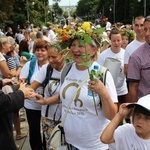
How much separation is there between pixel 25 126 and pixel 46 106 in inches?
96.2

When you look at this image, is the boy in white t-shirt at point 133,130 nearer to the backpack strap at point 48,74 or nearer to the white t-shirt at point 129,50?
the backpack strap at point 48,74

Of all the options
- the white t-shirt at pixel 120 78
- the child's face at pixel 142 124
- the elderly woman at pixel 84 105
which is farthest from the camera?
the white t-shirt at pixel 120 78

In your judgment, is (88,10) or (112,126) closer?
(112,126)

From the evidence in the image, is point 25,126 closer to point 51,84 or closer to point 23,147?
point 23,147

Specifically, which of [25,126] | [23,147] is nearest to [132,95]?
[23,147]

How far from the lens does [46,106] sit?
12.0 ft

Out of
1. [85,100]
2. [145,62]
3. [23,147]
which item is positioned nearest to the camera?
[85,100]

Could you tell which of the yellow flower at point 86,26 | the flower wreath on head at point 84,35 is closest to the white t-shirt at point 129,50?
the flower wreath on head at point 84,35

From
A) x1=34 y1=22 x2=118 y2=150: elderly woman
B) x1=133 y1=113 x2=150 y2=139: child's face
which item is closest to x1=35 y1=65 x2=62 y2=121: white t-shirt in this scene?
x1=34 y1=22 x2=118 y2=150: elderly woman

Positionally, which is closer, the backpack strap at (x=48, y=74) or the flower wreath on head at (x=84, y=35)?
the flower wreath on head at (x=84, y=35)

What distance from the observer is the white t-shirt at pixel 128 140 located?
90.1 inches

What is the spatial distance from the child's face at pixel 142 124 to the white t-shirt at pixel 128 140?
2.8 inches

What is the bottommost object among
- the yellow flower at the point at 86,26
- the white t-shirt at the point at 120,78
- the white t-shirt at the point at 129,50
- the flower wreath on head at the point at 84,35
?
the white t-shirt at the point at 120,78

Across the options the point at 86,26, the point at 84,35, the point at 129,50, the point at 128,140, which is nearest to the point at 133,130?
the point at 128,140
